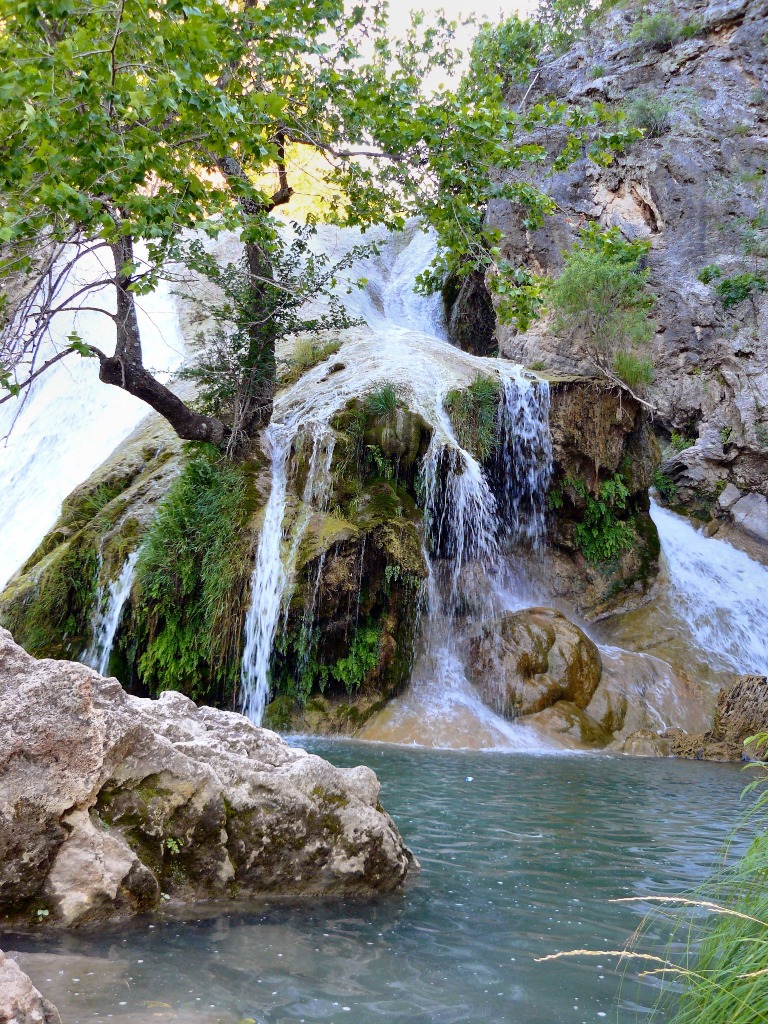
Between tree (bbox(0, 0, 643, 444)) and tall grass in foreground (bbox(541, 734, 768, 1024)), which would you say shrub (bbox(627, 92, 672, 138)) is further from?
tall grass in foreground (bbox(541, 734, 768, 1024))

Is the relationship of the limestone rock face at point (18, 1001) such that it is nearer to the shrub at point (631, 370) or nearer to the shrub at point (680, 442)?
the shrub at point (631, 370)

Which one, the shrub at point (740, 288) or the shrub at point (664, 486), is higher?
the shrub at point (740, 288)

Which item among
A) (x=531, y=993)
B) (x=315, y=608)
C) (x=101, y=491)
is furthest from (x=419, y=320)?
(x=531, y=993)

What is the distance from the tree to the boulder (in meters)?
4.99

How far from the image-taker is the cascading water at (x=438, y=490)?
999 cm

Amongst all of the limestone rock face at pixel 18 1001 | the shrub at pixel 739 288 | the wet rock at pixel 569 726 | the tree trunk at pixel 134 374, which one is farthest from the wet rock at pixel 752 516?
the limestone rock face at pixel 18 1001

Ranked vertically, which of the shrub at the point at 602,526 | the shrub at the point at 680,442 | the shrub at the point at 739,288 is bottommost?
the shrub at the point at 602,526

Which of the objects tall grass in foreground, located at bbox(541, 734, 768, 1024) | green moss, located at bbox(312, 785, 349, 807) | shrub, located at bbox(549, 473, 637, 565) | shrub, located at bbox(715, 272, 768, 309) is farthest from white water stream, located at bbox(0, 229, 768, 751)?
tall grass in foreground, located at bbox(541, 734, 768, 1024)

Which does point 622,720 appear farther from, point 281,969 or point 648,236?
point 648,236

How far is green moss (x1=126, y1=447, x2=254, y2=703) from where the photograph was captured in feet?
32.3

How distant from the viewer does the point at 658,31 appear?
20938 mm

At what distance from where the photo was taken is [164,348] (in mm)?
19641

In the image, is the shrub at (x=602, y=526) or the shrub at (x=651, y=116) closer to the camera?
the shrub at (x=602, y=526)

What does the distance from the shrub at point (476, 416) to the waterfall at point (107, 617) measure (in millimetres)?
5392
